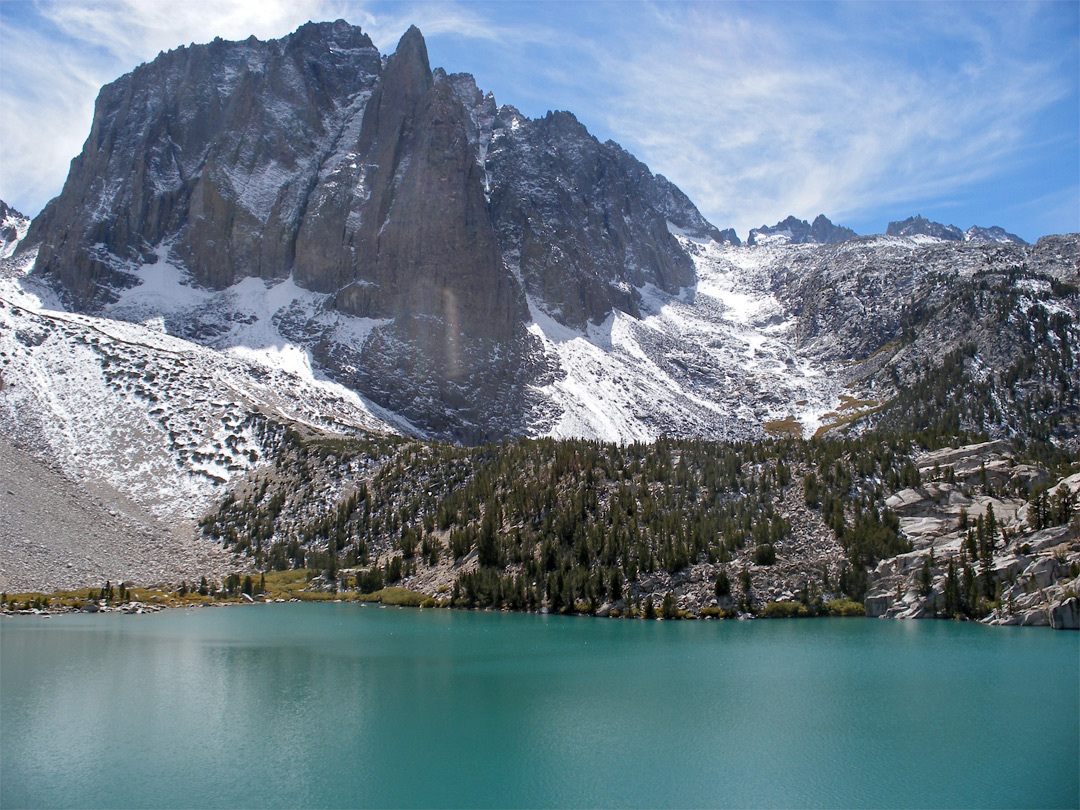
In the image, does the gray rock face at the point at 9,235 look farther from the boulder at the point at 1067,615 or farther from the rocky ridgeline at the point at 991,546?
the boulder at the point at 1067,615

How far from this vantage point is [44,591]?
6538 centimetres

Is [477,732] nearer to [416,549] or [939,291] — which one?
[416,549]

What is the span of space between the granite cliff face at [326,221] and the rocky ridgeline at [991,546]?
296ft

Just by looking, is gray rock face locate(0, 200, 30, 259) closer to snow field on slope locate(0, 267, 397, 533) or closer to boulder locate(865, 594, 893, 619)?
snow field on slope locate(0, 267, 397, 533)

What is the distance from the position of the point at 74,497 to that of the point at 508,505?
144 feet

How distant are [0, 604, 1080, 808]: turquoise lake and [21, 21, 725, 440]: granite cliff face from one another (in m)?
102

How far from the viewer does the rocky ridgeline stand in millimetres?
49688

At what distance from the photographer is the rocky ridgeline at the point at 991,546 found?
49.7m

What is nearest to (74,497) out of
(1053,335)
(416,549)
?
(416,549)

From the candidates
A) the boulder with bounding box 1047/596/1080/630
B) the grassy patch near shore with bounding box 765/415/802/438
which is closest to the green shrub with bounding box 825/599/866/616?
the boulder with bounding box 1047/596/1080/630

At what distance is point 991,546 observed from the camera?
179 ft

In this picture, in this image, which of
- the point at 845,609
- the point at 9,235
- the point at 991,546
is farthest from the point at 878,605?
the point at 9,235

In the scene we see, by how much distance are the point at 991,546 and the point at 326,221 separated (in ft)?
477

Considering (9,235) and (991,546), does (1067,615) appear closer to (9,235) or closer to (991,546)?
(991,546)
